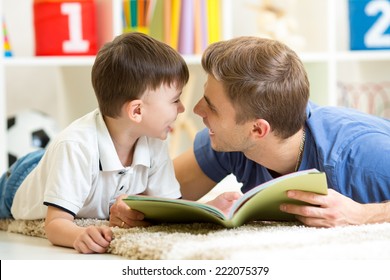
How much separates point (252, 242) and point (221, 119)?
41cm

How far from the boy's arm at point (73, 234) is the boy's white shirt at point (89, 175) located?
3cm

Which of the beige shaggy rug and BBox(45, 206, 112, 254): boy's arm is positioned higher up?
the beige shaggy rug

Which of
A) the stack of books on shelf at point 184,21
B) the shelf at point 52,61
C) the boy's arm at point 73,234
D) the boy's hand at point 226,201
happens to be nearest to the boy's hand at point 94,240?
the boy's arm at point 73,234

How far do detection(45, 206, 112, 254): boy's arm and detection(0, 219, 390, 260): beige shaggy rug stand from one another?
0.02 meters

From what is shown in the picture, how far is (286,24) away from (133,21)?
24.5 inches

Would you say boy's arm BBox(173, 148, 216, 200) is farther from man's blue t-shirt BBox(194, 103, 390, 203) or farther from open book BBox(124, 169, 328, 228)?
open book BBox(124, 169, 328, 228)

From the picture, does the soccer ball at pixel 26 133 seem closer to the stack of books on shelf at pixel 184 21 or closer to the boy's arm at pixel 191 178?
the stack of books on shelf at pixel 184 21

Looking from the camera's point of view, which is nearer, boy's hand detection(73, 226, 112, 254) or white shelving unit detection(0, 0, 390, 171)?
boy's hand detection(73, 226, 112, 254)

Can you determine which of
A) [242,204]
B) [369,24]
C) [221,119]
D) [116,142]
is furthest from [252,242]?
[369,24]

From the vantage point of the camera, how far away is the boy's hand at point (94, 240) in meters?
1.29

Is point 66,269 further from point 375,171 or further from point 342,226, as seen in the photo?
point 375,171

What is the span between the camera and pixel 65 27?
2.75 meters

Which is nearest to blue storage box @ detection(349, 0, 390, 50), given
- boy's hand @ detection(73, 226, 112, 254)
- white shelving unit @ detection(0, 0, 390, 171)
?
white shelving unit @ detection(0, 0, 390, 171)

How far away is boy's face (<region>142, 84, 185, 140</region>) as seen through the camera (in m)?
1.56
